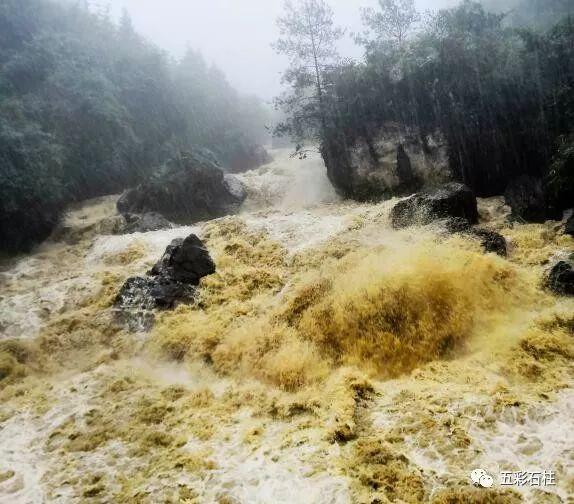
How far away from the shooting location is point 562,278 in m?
8.10

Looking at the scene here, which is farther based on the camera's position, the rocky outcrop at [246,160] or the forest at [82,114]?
the rocky outcrop at [246,160]

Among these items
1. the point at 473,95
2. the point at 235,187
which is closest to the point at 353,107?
the point at 473,95

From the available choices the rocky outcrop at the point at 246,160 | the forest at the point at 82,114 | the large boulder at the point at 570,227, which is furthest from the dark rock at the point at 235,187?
the large boulder at the point at 570,227

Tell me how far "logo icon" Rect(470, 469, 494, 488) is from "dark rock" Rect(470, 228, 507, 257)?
237 inches

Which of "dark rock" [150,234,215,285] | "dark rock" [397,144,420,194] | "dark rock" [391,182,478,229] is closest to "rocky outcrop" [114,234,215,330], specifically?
"dark rock" [150,234,215,285]

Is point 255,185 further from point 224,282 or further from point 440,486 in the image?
point 440,486

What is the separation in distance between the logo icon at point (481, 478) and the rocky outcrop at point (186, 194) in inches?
647

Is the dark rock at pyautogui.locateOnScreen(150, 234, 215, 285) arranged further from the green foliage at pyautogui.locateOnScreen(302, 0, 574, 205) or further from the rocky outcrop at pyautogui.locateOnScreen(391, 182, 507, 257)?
the green foliage at pyautogui.locateOnScreen(302, 0, 574, 205)

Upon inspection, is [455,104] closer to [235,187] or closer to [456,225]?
[456,225]

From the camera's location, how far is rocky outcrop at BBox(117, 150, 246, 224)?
19.3 metres

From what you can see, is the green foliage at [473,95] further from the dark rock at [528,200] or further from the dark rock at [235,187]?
the dark rock at [235,187]

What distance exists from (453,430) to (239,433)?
2908mm

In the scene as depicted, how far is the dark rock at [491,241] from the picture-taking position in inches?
388

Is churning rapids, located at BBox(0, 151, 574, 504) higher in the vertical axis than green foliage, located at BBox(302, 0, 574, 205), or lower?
lower
